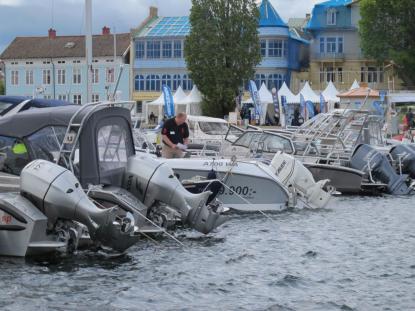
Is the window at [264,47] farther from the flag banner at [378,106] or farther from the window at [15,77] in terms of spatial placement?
the flag banner at [378,106]

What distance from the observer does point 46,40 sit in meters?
95.4

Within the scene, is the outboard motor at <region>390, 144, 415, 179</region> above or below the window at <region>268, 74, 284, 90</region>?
below

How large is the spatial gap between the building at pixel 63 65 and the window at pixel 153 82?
2.30 m

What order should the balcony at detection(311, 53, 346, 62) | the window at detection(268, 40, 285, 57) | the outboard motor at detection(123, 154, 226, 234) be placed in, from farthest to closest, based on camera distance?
1. the balcony at detection(311, 53, 346, 62)
2. the window at detection(268, 40, 285, 57)
3. the outboard motor at detection(123, 154, 226, 234)

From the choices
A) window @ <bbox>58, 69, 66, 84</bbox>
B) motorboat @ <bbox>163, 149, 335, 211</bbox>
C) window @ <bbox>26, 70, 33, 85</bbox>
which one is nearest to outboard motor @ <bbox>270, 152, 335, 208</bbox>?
motorboat @ <bbox>163, 149, 335, 211</bbox>

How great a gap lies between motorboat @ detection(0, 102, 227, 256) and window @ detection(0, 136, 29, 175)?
0.02 metres

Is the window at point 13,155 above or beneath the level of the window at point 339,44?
beneath

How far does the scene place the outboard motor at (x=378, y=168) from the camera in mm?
27109

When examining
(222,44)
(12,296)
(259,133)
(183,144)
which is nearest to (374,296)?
(12,296)

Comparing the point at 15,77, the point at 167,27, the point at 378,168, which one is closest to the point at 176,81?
the point at 167,27

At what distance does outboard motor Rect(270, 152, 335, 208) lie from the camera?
2145 centimetres

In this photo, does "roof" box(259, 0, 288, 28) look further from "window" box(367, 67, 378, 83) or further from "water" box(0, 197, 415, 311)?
"water" box(0, 197, 415, 311)

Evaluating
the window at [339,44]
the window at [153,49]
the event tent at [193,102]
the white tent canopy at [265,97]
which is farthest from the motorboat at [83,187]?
the window at [153,49]

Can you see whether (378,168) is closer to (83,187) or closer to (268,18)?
(83,187)
